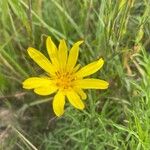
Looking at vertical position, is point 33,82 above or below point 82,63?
above

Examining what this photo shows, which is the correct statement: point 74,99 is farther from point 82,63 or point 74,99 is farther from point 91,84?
point 82,63

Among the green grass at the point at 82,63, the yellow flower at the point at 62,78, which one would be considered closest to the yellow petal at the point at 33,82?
the yellow flower at the point at 62,78

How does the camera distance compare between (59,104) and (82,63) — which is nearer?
Answer: (59,104)

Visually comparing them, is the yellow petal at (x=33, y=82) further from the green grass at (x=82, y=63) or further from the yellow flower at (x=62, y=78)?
the green grass at (x=82, y=63)

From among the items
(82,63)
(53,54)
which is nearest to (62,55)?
(53,54)

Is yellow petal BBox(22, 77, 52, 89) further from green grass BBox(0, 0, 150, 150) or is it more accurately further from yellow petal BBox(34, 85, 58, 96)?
green grass BBox(0, 0, 150, 150)
